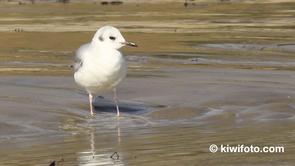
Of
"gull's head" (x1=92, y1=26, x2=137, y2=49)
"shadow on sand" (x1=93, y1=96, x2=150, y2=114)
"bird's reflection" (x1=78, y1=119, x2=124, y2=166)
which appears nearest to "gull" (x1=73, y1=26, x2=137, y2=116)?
"gull's head" (x1=92, y1=26, x2=137, y2=49)

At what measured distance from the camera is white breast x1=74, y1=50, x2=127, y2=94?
1095cm

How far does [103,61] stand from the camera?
11.0m

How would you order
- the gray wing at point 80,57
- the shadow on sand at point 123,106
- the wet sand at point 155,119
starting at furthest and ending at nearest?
the shadow on sand at point 123,106
the gray wing at point 80,57
the wet sand at point 155,119

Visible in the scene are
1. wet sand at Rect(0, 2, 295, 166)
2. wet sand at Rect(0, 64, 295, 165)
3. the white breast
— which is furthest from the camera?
the white breast

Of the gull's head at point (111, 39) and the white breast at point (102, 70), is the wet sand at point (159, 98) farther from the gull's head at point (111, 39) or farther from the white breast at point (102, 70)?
the gull's head at point (111, 39)

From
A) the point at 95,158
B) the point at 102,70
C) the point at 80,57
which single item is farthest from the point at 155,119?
the point at 95,158

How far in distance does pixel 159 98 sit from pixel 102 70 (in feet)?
4.38

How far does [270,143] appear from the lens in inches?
364

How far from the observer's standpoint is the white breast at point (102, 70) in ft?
35.9

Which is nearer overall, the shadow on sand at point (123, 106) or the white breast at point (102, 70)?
the white breast at point (102, 70)

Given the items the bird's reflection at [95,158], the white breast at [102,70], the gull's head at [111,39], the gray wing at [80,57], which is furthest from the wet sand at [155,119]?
the gull's head at [111,39]

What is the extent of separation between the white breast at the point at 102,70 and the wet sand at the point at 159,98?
35 centimetres

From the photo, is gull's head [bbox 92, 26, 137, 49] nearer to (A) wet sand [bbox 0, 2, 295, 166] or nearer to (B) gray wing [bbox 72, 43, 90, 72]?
(B) gray wing [bbox 72, 43, 90, 72]

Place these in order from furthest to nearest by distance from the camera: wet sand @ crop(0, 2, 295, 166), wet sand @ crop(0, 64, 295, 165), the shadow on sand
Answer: the shadow on sand → wet sand @ crop(0, 2, 295, 166) → wet sand @ crop(0, 64, 295, 165)
